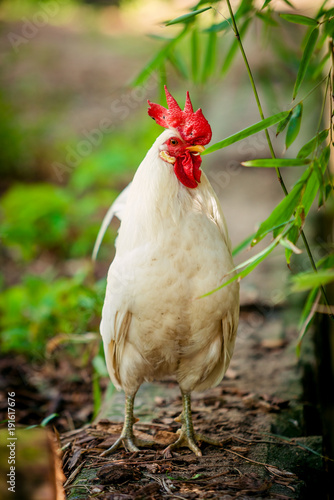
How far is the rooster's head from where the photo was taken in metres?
2.44

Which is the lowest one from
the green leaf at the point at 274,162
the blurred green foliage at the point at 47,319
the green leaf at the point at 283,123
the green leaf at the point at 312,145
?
the blurred green foliage at the point at 47,319

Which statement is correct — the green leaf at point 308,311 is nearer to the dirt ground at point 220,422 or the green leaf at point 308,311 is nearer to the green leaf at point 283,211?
the green leaf at point 283,211

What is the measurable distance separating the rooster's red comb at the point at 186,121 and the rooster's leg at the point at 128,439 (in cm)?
148

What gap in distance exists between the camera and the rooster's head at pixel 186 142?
2436 millimetres

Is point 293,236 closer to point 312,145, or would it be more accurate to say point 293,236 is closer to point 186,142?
point 312,145

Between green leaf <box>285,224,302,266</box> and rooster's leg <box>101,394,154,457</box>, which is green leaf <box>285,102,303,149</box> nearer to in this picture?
green leaf <box>285,224,302,266</box>

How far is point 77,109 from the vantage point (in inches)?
408

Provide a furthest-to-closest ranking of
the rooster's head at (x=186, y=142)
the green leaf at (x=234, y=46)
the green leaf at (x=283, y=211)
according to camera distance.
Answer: the green leaf at (x=234, y=46), the rooster's head at (x=186, y=142), the green leaf at (x=283, y=211)

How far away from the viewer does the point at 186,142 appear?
245cm

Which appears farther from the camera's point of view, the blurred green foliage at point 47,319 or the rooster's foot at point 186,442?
the blurred green foliage at point 47,319

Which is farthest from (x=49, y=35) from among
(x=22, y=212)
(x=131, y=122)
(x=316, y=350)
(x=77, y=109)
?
(x=316, y=350)

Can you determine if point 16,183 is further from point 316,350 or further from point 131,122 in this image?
point 316,350

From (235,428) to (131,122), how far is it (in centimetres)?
752

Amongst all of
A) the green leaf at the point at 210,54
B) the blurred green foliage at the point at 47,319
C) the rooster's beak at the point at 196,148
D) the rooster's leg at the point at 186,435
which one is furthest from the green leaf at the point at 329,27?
the blurred green foliage at the point at 47,319
